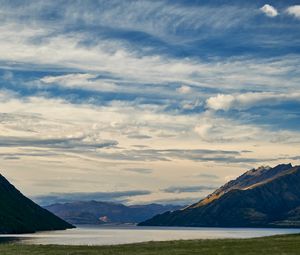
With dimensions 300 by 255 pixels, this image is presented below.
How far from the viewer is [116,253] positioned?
96.3m

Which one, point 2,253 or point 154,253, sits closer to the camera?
point 154,253

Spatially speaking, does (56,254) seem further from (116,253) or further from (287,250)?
(287,250)

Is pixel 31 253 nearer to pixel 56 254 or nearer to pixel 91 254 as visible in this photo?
pixel 56 254

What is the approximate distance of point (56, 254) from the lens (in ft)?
320

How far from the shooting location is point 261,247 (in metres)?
94.1

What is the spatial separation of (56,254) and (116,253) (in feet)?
36.6

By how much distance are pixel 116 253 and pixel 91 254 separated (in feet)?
14.8

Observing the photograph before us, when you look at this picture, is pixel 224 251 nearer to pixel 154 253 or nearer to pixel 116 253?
pixel 154 253

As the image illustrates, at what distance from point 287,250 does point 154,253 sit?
2246 centimetres

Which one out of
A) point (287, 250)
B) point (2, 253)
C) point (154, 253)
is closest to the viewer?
point (287, 250)

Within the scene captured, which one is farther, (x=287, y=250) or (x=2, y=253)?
(x=2, y=253)

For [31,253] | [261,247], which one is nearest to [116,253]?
[31,253]

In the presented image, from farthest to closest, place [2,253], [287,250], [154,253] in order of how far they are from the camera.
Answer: [2,253] → [154,253] → [287,250]

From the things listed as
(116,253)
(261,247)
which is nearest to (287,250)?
(261,247)
